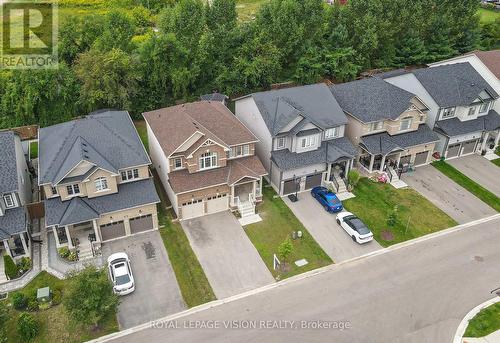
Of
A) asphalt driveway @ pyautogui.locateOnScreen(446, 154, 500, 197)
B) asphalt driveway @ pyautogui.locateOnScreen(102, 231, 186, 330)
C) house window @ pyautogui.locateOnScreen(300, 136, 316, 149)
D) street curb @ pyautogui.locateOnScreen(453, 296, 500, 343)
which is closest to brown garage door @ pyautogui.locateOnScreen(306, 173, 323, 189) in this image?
house window @ pyautogui.locateOnScreen(300, 136, 316, 149)

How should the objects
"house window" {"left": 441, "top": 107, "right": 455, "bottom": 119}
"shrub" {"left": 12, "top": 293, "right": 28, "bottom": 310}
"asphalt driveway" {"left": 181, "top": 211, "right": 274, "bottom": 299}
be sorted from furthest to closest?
"house window" {"left": 441, "top": 107, "right": 455, "bottom": 119} → "asphalt driveway" {"left": 181, "top": 211, "right": 274, "bottom": 299} → "shrub" {"left": 12, "top": 293, "right": 28, "bottom": 310}

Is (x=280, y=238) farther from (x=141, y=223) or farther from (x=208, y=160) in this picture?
(x=141, y=223)

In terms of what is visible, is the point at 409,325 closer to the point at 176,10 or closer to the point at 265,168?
the point at 265,168

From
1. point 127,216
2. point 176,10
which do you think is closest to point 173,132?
point 127,216

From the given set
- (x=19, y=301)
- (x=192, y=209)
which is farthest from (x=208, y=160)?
(x=19, y=301)

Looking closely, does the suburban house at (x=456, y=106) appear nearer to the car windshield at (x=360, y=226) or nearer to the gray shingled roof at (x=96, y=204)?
the car windshield at (x=360, y=226)

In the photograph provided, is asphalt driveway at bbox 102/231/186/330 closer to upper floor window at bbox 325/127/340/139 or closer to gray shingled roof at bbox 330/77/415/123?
upper floor window at bbox 325/127/340/139

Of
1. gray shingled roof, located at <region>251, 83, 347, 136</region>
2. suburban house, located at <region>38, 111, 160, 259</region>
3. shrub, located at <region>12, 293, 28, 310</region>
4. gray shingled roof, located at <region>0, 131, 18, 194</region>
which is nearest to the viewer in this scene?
shrub, located at <region>12, 293, 28, 310</region>

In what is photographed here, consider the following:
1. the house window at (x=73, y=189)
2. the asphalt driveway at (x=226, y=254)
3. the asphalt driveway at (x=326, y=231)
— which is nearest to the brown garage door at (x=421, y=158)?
the asphalt driveway at (x=326, y=231)
